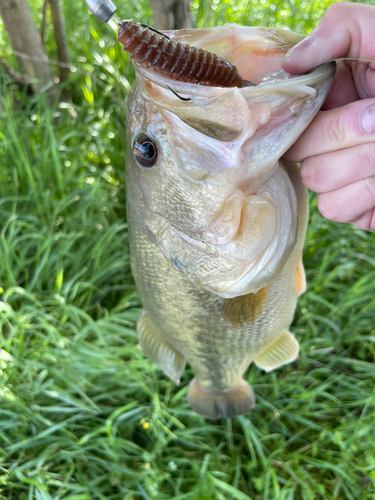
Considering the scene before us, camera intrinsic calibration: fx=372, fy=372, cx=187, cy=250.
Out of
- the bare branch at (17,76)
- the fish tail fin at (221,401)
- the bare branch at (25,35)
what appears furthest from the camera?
the bare branch at (17,76)

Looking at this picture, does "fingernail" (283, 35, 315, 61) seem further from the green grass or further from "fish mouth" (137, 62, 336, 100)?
the green grass

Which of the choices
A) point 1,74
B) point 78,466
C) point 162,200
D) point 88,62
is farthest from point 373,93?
point 88,62

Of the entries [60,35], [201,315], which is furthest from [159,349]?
[60,35]

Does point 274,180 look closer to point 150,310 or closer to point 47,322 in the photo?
point 150,310

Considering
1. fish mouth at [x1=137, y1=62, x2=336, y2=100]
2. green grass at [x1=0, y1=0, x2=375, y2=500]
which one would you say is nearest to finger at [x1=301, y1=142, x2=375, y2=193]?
fish mouth at [x1=137, y1=62, x2=336, y2=100]

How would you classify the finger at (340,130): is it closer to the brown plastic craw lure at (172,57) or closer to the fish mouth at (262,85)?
the fish mouth at (262,85)

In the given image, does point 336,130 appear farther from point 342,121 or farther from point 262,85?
point 262,85

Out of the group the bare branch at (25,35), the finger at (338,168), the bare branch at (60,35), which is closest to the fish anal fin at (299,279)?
the finger at (338,168)
